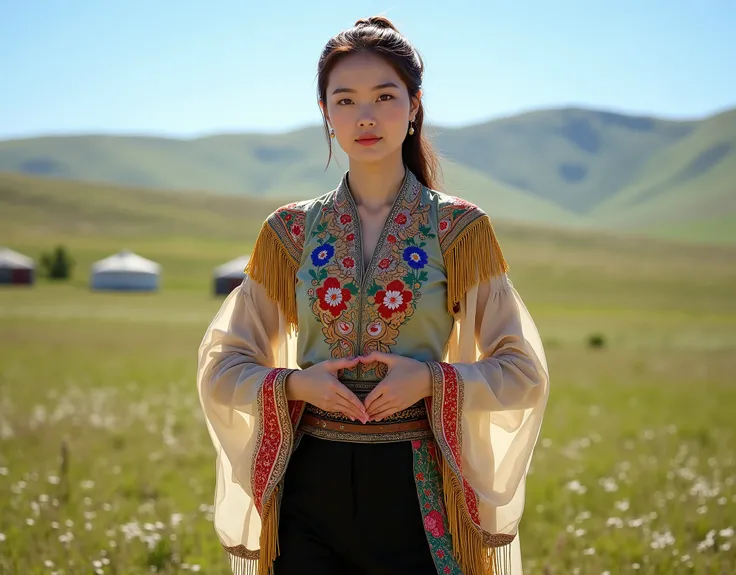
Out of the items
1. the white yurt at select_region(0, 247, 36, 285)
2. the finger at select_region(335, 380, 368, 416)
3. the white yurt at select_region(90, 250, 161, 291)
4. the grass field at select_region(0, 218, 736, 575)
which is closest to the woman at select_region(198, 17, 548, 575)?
the finger at select_region(335, 380, 368, 416)

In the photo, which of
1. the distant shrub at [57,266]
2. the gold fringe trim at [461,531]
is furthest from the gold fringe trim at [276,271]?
the distant shrub at [57,266]

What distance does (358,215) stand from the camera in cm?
274

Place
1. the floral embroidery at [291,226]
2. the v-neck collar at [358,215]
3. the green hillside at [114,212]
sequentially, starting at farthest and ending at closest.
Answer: the green hillside at [114,212], the floral embroidery at [291,226], the v-neck collar at [358,215]

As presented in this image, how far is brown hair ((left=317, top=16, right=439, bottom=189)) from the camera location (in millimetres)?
2619

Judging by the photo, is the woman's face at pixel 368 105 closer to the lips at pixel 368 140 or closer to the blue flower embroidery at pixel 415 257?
the lips at pixel 368 140

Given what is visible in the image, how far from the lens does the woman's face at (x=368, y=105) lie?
2604mm

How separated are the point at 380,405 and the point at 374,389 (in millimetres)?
48

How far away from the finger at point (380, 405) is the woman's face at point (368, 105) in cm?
71

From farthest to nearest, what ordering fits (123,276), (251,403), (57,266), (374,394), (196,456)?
(57,266)
(123,276)
(196,456)
(251,403)
(374,394)

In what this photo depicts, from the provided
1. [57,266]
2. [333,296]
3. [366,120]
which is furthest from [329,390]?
[57,266]

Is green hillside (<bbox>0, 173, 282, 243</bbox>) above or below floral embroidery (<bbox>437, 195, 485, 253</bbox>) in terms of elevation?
above

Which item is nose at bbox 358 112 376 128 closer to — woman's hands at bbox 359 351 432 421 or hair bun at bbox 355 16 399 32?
hair bun at bbox 355 16 399 32

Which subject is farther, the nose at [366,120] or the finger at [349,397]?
the nose at [366,120]

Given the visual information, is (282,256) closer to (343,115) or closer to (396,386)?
(343,115)
